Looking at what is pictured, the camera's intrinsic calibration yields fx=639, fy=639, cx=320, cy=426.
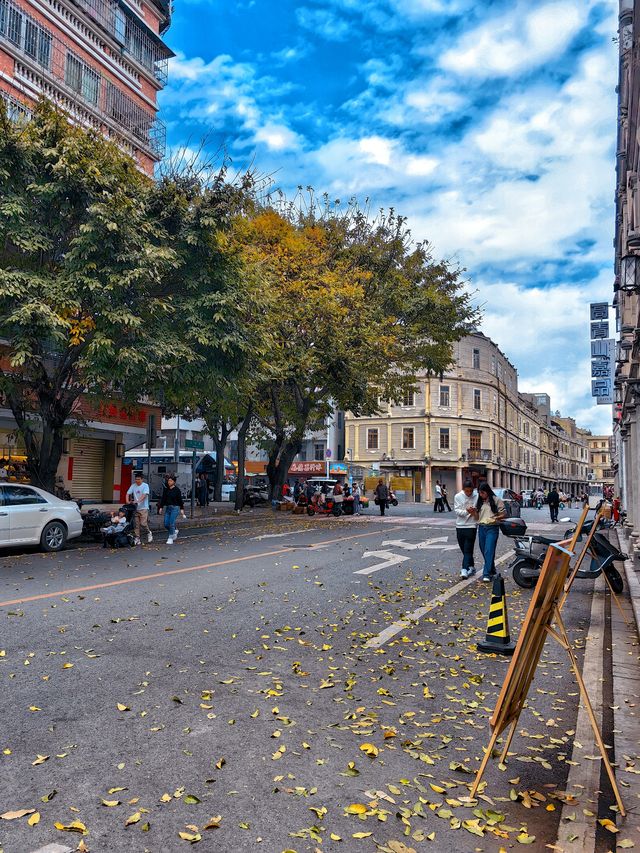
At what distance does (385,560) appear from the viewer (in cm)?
1301

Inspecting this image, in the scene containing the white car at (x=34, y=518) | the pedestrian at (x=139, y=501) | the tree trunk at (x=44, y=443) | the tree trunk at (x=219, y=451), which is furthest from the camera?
the tree trunk at (x=219, y=451)

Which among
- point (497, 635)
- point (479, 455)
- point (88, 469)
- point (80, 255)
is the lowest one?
point (497, 635)

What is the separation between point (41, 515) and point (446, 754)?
11680mm

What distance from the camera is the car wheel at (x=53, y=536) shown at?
45.1 feet

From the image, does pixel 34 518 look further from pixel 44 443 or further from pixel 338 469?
pixel 338 469

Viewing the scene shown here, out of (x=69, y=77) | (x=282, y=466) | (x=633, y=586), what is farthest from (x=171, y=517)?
(x=69, y=77)

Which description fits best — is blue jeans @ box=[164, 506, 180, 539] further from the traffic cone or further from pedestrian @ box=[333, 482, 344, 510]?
pedestrian @ box=[333, 482, 344, 510]

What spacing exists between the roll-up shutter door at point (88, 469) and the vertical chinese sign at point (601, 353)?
2355 cm

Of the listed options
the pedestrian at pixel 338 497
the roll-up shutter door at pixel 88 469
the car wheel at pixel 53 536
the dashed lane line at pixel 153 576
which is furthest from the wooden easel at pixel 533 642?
the roll-up shutter door at pixel 88 469

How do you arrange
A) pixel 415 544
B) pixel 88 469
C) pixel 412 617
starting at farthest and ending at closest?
1. pixel 88 469
2. pixel 415 544
3. pixel 412 617

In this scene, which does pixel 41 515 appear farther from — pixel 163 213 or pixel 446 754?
pixel 446 754

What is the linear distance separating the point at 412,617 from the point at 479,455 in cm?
5342

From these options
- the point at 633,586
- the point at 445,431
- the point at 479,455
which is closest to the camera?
the point at 633,586

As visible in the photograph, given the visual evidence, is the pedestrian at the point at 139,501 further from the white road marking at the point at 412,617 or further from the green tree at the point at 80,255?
the white road marking at the point at 412,617
